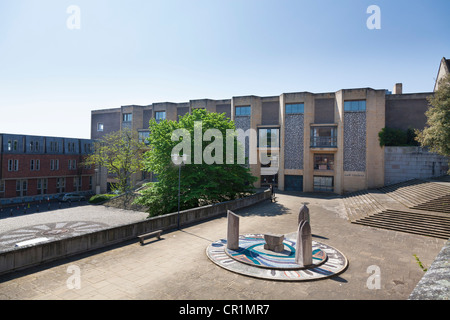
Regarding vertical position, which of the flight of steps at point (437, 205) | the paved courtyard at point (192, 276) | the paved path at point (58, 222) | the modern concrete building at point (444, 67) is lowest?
the paved path at point (58, 222)

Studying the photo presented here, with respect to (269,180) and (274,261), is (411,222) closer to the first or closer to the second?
(274,261)

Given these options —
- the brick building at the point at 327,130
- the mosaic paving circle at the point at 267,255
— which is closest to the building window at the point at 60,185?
the brick building at the point at 327,130

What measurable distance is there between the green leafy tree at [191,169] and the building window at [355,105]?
64.3 ft

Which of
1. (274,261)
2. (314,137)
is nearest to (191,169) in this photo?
(274,261)

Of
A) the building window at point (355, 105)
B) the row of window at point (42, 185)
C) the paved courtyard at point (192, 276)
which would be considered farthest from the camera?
the row of window at point (42, 185)

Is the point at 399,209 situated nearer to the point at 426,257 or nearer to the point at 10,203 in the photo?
the point at 426,257

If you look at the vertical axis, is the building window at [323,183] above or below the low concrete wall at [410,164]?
below

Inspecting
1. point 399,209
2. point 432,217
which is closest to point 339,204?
point 399,209

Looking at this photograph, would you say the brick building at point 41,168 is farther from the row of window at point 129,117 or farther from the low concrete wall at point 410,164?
the low concrete wall at point 410,164

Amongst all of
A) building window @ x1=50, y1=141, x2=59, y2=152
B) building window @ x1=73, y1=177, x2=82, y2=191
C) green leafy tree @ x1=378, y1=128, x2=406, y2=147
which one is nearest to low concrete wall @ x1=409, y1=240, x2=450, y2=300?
green leafy tree @ x1=378, y1=128, x2=406, y2=147

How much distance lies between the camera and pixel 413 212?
18688 millimetres

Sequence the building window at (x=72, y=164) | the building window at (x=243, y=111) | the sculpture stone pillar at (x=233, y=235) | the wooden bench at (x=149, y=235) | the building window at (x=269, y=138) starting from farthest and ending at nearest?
the building window at (x=72, y=164) < the building window at (x=243, y=111) < the building window at (x=269, y=138) < the wooden bench at (x=149, y=235) < the sculpture stone pillar at (x=233, y=235)

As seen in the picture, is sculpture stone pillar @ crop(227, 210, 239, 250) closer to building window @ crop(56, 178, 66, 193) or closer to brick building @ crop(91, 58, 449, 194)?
brick building @ crop(91, 58, 449, 194)

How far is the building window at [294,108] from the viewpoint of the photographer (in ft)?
125
